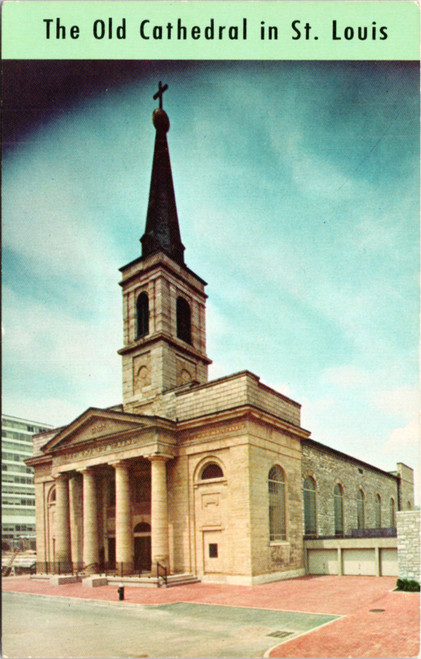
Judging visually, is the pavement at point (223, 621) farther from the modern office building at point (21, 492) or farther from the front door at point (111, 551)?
the modern office building at point (21, 492)

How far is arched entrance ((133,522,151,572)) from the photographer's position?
31641 millimetres

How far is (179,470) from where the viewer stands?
30.2 meters

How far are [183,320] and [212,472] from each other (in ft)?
37.8

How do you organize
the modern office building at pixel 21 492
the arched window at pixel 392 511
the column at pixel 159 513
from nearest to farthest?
1. the column at pixel 159 513
2. the modern office building at pixel 21 492
3. the arched window at pixel 392 511

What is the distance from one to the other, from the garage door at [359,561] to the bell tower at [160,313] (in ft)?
44.3

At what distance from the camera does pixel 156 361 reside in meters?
33.9

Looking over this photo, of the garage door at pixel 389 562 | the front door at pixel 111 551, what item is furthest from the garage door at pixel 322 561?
the front door at pixel 111 551

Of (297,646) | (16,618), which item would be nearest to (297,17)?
(297,646)

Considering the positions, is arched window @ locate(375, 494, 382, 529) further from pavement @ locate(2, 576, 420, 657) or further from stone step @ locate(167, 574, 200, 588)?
stone step @ locate(167, 574, 200, 588)

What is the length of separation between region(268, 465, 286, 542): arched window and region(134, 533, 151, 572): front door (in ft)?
25.4

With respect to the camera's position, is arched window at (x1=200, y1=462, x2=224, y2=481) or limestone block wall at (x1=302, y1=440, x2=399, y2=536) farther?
limestone block wall at (x1=302, y1=440, x2=399, y2=536)

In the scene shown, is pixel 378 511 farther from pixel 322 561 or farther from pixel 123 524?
pixel 123 524

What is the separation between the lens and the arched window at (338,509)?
40.2 m

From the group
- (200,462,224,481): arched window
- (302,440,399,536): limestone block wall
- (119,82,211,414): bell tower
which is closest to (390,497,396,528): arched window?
(302,440,399,536): limestone block wall
